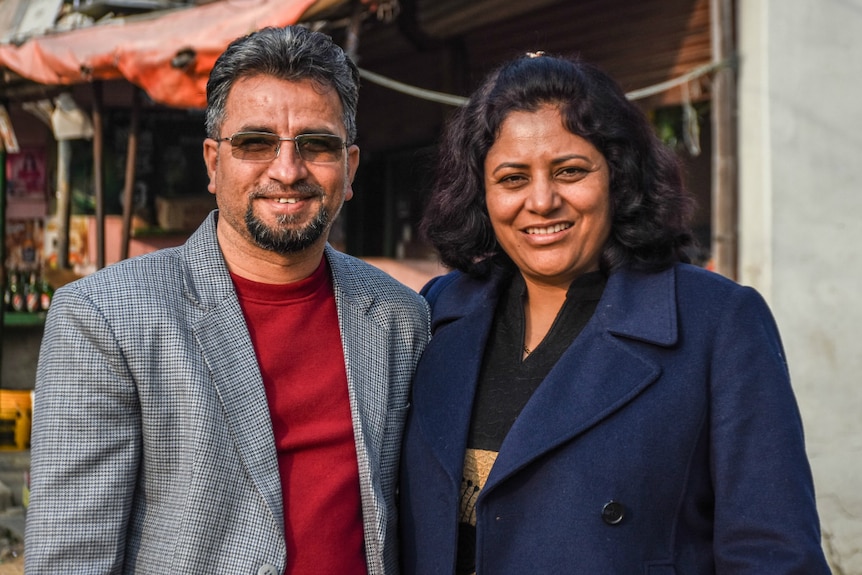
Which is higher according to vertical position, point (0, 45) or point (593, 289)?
point (0, 45)

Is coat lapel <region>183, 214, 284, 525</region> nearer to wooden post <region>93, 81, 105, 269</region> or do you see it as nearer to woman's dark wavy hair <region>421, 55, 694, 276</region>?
woman's dark wavy hair <region>421, 55, 694, 276</region>

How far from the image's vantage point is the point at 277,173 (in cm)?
241

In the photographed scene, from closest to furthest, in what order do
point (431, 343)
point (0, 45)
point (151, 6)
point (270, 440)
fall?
point (270, 440) < point (431, 343) < point (0, 45) < point (151, 6)

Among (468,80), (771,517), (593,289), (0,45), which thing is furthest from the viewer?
(468,80)

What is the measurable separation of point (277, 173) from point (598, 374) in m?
0.93

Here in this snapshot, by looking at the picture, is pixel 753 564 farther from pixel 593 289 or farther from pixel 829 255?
pixel 829 255

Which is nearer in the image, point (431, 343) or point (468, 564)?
point (468, 564)

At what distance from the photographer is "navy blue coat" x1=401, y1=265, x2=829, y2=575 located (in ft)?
6.86

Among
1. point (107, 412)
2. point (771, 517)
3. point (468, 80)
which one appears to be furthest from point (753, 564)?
point (468, 80)

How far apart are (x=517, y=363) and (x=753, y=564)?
2.45ft

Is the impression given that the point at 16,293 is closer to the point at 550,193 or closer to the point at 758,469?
the point at 550,193

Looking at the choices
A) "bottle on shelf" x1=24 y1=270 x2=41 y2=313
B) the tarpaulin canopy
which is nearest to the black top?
the tarpaulin canopy

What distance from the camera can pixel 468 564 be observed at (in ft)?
7.82

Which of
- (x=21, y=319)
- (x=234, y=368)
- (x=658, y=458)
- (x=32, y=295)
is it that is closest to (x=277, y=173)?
(x=234, y=368)
